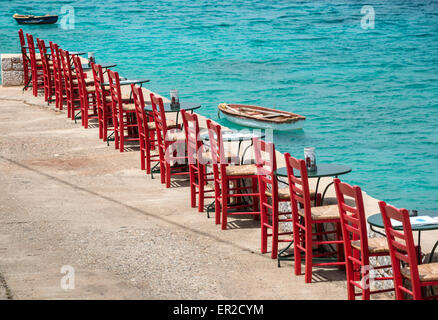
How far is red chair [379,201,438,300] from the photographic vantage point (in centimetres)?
489

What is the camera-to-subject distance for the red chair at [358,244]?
215 inches

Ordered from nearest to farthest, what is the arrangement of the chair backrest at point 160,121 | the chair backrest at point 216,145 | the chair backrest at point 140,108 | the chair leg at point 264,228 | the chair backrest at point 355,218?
the chair backrest at point 355,218 → the chair leg at point 264,228 → the chair backrest at point 216,145 → the chair backrest at point 160,121 → the chair backrest at point 140,108

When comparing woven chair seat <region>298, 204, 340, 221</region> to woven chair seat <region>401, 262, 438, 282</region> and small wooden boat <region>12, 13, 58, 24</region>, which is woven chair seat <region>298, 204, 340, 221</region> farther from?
small wooden boat <region>12, 13, 58, 24</region>

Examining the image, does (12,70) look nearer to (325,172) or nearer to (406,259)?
(325,172)

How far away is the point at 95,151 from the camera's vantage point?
1145 cm

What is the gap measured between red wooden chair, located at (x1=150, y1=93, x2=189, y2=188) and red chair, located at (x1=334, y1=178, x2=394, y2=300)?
3760mm

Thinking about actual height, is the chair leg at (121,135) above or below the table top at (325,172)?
below

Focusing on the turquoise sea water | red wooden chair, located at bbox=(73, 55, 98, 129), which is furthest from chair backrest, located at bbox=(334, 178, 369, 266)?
the turquoise sea water

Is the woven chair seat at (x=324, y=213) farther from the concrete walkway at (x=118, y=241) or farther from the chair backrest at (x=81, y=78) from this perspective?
the chair backrest at (x=81, y=78)

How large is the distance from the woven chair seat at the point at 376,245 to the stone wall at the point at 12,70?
12.8 metres

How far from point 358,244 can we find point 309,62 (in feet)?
110

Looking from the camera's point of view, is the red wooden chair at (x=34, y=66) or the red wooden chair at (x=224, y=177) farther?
the red wooden chair at (x=34, y=66)

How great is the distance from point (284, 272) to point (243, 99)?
23.9 meters

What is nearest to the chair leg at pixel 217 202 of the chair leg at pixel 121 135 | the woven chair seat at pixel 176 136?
the woven chair seat at pixel 176 136
